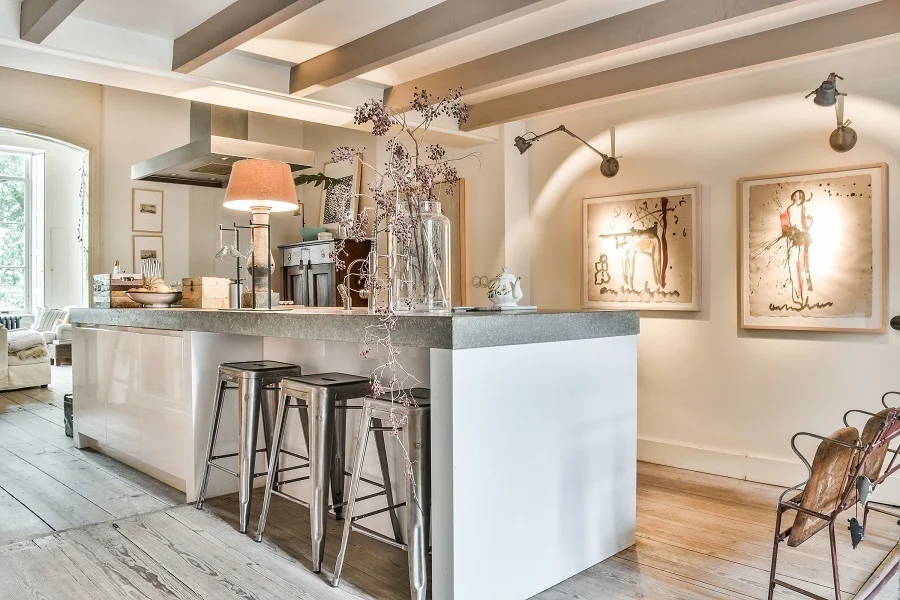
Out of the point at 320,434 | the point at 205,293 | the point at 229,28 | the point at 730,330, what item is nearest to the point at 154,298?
the point at 205,293

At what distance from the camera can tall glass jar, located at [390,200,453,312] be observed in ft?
8.14

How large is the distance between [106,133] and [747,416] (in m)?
7.63

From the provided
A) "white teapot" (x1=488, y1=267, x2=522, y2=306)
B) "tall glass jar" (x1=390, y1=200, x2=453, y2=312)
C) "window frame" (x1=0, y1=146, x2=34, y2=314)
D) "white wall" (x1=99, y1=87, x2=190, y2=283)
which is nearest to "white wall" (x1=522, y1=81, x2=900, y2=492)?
"white teapot" (x1=488, y1=267, x2=522, y2=306)

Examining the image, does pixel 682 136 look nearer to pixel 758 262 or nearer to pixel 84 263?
pixel 758 262

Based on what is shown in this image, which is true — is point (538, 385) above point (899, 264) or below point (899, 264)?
below

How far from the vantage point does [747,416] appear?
13.0ft

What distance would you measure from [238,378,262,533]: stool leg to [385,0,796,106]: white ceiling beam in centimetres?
238

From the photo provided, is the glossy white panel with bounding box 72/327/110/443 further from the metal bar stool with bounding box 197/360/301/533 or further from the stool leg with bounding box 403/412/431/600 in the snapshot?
the stool leg with bounding box 403/412/431/600

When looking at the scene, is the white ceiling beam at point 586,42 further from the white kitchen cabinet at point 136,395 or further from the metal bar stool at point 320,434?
the white kitchen cabinet at point 136,395

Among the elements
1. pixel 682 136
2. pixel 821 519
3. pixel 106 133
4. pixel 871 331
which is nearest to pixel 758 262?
pixel 871 331

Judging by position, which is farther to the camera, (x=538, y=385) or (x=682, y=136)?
Answer: (x=682, y=136)

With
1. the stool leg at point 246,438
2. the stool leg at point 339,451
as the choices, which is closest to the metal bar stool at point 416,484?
the stool leg at point 339,451

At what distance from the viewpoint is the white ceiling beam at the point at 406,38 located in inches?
122

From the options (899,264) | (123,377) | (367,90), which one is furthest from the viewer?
(367,90)
